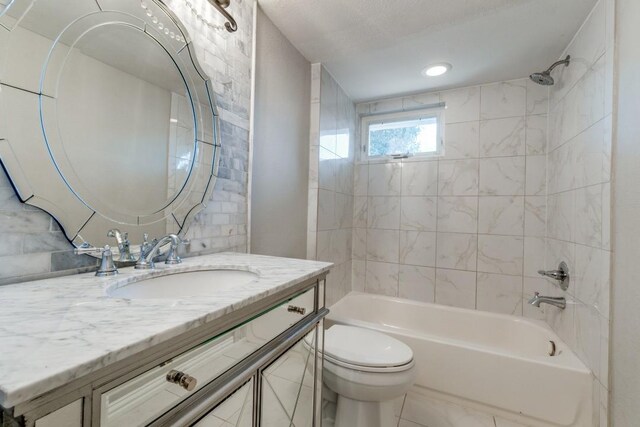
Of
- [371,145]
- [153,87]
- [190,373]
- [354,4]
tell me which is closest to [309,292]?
[190,373]

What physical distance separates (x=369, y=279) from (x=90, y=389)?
2.39 meters

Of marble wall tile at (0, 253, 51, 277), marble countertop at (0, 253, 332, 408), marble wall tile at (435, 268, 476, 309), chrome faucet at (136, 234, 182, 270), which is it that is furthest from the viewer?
marble wall tile at (435, 268, 476, 309)

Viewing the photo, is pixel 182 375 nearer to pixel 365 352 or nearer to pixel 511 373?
pixel 365 352

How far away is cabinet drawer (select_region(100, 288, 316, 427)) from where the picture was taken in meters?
0.41

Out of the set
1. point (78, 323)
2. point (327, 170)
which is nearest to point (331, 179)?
point (327, 170)

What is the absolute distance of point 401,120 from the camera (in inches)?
100

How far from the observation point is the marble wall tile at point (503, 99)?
6.91ft

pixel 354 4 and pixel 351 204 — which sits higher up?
pixel 354 4

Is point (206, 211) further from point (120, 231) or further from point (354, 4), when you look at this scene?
point (354, 4)

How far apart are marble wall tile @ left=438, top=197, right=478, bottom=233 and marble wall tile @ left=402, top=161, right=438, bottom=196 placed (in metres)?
0.13

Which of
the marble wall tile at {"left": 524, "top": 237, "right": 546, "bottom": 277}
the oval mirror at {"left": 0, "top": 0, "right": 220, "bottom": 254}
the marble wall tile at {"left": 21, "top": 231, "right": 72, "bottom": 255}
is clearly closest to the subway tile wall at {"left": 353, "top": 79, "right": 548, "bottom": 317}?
the marble wall tile at {"left": 524, "top": 237, "right": 546, "bottom": 277}

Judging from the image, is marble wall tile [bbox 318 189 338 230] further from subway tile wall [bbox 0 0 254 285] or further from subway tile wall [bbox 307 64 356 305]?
subway tile wall [bbox 0 0 254 285]

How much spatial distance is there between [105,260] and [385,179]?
7.18 ft

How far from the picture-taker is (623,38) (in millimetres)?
1158
